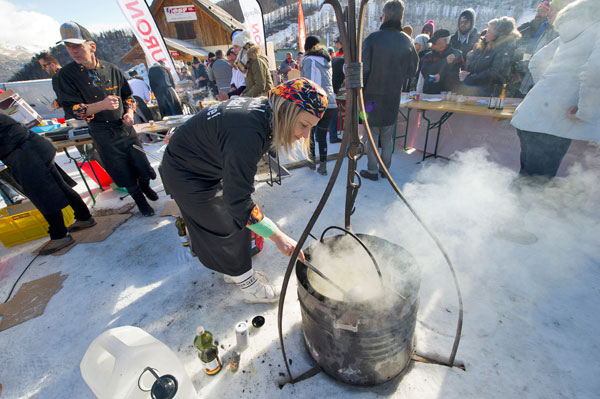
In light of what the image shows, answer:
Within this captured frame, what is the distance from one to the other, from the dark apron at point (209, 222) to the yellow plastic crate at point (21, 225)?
275cm

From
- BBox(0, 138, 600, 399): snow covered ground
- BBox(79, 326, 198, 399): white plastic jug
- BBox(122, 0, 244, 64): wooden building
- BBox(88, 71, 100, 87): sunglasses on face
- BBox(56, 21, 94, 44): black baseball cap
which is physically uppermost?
BBox(122, 0, 244, 64): wooden building

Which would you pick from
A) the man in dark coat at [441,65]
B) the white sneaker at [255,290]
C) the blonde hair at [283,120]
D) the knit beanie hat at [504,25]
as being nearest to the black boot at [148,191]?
the white sneaker at [255,290]

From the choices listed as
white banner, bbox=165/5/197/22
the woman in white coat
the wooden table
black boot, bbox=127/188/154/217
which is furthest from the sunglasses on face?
white banner, bbox=165/5/197/22

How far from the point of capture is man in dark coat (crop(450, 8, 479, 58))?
4.73 metres

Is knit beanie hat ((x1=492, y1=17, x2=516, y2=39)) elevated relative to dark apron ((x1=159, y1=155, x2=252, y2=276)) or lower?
elevated

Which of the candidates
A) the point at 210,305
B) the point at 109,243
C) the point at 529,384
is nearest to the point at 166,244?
the point at 109,243

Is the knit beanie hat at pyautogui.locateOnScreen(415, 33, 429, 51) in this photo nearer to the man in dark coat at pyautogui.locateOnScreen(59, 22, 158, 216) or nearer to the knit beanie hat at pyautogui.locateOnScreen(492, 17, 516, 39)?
the knit beanie hat at pyautogui.locateOnScreen(492, 17, 516, 39)

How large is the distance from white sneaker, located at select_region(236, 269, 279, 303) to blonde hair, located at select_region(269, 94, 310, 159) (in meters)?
1.19

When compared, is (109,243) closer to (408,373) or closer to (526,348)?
→ (408,373)

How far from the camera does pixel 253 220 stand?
4.75 ft

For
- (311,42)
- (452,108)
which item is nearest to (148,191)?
(311,42)

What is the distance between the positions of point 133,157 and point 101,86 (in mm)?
865

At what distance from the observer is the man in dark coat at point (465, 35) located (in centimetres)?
473

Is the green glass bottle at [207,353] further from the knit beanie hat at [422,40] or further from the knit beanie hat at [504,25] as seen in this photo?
the knit beanie hat at [422,40]
